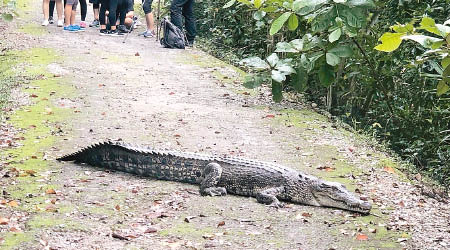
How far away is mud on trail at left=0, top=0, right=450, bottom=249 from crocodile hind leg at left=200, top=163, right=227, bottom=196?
106 mm

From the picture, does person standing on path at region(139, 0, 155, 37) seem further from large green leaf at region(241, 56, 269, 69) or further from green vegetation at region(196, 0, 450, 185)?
large green leaf at region(241, 56, 269, 69)

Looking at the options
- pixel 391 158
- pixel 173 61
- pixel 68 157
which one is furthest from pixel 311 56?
pixel 173 61

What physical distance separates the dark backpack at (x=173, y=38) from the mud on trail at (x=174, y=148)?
1.27m

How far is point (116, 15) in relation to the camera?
52.5 ft

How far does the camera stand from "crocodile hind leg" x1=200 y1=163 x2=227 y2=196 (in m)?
6.39

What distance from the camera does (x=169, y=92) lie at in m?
10.9

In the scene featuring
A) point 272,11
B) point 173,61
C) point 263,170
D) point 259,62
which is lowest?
point 173,61

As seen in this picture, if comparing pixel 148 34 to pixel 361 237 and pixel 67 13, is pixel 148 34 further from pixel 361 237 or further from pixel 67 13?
pixel 361 237

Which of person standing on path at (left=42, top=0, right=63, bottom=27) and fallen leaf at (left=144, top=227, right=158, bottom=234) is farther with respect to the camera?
person standing on path at (left=42, top=0, right=63, bottom=27)

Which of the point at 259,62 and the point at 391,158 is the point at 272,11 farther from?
the point at 391,158

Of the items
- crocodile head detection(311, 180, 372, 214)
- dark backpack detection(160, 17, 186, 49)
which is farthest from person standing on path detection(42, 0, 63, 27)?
crocodile head detection(311, 180, 372, 214)

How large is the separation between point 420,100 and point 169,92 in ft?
12.8

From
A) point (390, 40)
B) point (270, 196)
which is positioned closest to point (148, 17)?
point (270, 196)

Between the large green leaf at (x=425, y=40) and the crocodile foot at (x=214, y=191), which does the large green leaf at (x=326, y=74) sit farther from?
the crocodile foot at (x=214, y=191)
